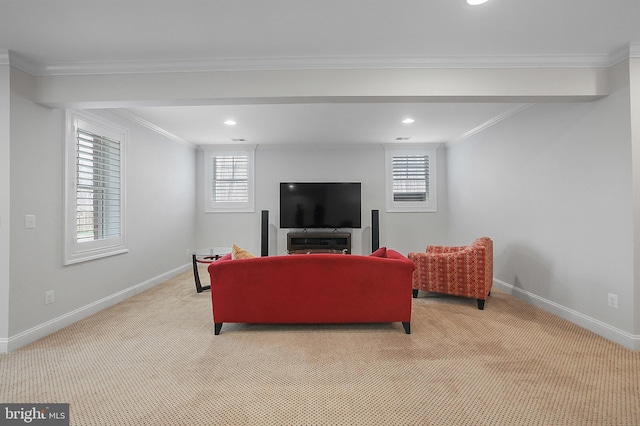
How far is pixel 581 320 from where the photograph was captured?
3006 millimetres

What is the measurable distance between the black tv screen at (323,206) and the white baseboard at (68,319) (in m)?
2.53

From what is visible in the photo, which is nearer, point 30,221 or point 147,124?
point 30,221

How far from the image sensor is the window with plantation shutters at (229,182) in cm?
622

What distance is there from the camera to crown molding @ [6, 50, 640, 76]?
2.67m

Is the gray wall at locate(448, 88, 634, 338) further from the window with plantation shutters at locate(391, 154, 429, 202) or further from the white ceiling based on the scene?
the window with plantation shutters at locate(391, 154, 429, 202)

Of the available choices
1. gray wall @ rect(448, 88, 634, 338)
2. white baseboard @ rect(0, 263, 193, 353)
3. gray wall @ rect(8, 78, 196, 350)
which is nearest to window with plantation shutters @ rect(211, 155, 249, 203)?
gray wall @ rect(8, 78, 196, 350)

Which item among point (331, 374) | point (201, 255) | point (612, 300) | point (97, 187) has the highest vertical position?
point (97, 187)

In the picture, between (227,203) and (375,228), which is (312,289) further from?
(227,203)

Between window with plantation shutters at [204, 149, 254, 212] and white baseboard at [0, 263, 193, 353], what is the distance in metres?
1.98

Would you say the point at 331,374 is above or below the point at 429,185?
below

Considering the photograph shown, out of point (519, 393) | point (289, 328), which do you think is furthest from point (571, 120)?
point (289, 328)

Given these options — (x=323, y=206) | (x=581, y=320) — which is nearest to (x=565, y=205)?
(x=581, y=320)

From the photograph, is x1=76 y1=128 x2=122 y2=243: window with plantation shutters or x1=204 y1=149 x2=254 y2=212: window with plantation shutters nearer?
x1=76 y1=128 x2=122 y2=243: window with plantation shutters

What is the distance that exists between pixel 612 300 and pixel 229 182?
5.81 meters
